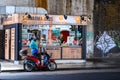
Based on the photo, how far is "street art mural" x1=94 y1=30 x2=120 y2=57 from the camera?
3344 centimetres

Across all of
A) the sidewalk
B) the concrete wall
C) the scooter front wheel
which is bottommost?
the sidewalk

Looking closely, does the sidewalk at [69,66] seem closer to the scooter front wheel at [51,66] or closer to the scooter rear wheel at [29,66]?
the scooter rear wheel at [29,66]

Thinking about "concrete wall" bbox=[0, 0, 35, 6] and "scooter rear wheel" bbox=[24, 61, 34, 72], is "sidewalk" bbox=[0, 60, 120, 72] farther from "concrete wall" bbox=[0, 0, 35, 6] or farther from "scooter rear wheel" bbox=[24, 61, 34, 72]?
"concrete wall" bbox=[0, 0, 35, 6]

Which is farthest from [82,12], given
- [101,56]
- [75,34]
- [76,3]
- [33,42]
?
[33,42]

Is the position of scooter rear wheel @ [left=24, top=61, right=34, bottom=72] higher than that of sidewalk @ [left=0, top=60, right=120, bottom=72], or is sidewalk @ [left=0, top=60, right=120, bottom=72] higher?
scooter rear wheel @ [left=24, top=61, right=34, bottom=72]

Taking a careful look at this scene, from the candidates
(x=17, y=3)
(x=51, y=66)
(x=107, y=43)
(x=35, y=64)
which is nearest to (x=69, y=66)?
(x=51, y=66)

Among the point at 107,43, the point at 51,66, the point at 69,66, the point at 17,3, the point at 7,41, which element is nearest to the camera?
the point at 51,66

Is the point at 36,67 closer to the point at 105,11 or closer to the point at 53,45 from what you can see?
the point at 53,45

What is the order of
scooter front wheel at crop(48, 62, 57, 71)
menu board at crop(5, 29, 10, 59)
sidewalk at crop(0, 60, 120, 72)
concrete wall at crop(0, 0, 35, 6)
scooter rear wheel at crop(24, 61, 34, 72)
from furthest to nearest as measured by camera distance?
concrete wall at crop(0, 0, 35, 6) < menu board at crop(5, 29, 10, 59) < sidewalk at crop(0, 60, 120, 72) < scooter front wheel at crop(48, 62, 57, 71) < scooter rear wheel at crop(24, 61, 34, 72)

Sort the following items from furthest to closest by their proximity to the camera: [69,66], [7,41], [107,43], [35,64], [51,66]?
[107,43] < [7,41] < [69,66] < [51,66] < [35,64]

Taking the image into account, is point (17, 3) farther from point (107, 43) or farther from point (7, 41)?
point (107, 43)

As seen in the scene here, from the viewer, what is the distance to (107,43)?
33.7 metres

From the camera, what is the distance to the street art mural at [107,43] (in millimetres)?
33438

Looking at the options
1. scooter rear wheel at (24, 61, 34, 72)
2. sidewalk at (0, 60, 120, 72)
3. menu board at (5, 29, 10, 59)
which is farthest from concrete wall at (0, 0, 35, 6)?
scooter rear wheel at (24, 61, 34, 72)
